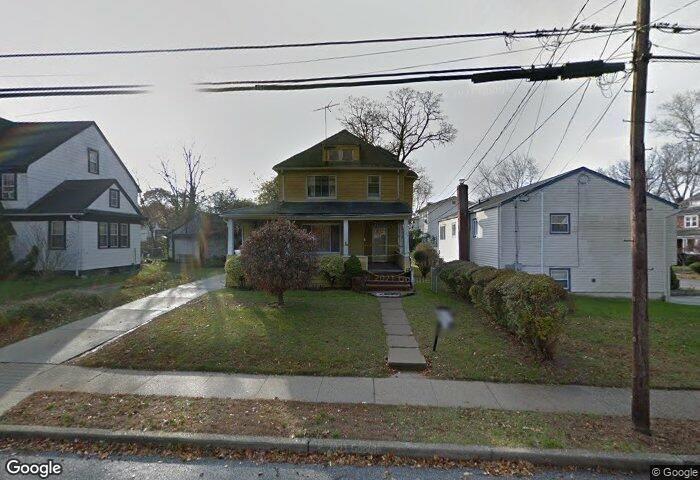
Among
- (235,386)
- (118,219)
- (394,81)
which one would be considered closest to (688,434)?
(235,386)

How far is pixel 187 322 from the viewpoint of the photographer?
27.8ft

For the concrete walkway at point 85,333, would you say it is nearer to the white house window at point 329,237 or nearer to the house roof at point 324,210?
the house roof at point 324,210

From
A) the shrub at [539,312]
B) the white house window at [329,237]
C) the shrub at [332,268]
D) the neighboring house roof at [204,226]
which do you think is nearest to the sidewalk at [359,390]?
the shrub at [539,312]

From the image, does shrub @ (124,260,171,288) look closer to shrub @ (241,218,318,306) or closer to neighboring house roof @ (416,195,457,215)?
shrub @ (241,218,318,306)

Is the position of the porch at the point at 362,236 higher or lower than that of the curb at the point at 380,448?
higher

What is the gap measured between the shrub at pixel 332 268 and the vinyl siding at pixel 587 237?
8276 millimetres

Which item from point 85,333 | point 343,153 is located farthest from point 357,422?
point 343,153

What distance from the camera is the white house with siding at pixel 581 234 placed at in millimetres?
16641

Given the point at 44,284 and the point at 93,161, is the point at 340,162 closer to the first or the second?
the point at 44,284

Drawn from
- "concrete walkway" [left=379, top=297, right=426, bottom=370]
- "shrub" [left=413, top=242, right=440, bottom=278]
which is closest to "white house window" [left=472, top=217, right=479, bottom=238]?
"shrub" [left=413, top=242, right=440, bottom=278]

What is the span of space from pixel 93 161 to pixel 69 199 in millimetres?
4980

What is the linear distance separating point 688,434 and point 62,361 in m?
9.61

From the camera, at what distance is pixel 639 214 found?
436cm

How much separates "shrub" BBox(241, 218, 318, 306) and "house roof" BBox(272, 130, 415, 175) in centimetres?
909
